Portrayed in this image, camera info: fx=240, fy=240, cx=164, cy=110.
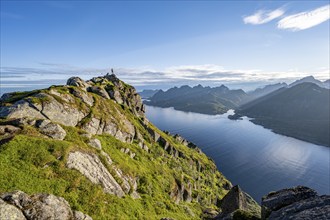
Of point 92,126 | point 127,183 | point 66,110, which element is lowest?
point 127,183

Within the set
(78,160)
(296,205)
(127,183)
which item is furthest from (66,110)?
(296,205)

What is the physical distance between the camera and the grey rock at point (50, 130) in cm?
4328

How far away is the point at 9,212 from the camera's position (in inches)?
785

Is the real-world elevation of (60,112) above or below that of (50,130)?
above

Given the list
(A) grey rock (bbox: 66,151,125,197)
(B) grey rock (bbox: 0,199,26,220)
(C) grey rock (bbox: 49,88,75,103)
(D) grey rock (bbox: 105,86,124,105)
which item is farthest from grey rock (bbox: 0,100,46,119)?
(D) grey rock (bbox: 105,86,124,105)

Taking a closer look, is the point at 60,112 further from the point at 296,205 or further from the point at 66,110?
the point at 296,205

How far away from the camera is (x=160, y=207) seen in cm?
5188

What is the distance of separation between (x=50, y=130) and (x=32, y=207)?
24424mm

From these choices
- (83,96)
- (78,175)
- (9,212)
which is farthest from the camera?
(83,96)

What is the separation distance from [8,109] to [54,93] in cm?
1475

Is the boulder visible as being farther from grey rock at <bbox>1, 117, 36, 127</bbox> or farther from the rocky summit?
grey rock at <bbox>1, 117, 36, 127</bbox>

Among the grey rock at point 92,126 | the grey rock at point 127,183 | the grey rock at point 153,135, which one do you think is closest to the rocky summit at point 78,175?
the grey rock at point 127,183

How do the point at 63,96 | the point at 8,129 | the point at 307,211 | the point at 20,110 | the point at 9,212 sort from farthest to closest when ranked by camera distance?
1. the point at 63,96
2. the point at 20,110
3. the point at 8,129
4. the point at 9,212
5. the point at 307,211

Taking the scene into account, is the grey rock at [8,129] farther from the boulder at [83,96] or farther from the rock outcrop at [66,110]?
the boulder at [83,96]
